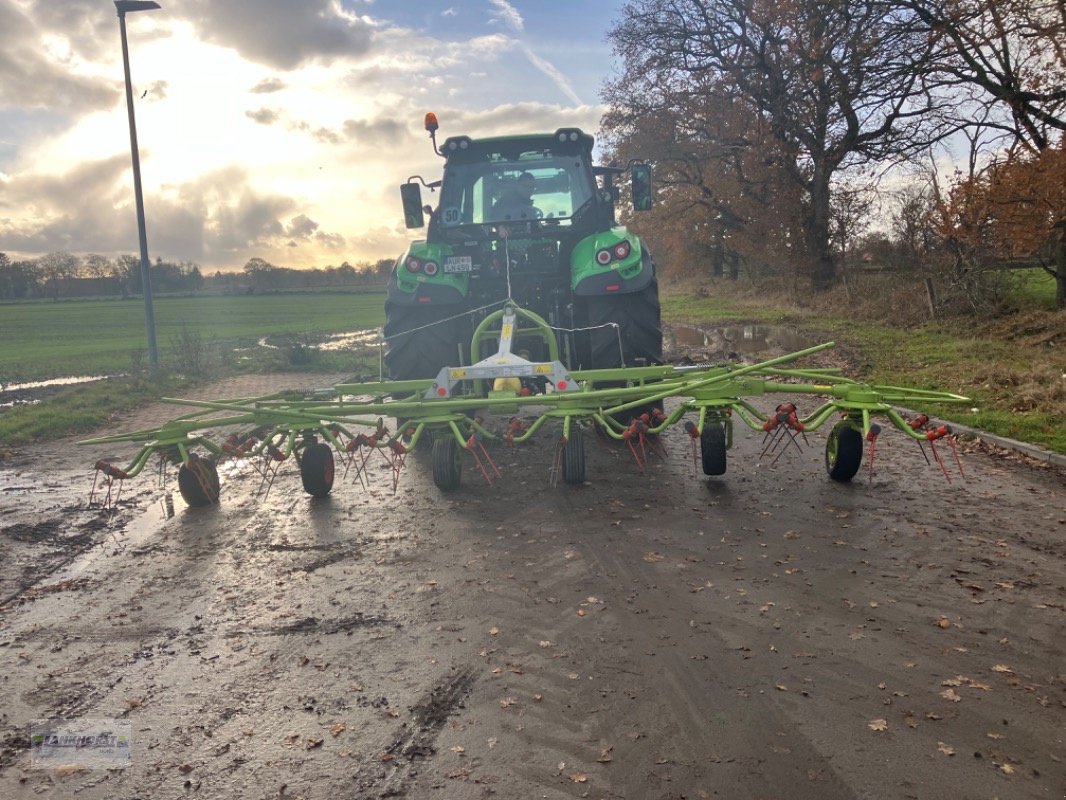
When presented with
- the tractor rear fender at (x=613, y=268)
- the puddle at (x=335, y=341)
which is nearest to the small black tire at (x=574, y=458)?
the tractor rear fender at (x=613, y=268)

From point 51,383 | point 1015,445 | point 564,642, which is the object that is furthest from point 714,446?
point 51,383

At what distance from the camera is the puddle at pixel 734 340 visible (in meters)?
15.7

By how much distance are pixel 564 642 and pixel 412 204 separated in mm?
5942

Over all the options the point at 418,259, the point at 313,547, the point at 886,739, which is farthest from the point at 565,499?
the point at 886,739

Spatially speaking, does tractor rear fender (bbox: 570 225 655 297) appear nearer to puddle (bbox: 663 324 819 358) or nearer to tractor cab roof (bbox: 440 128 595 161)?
Answer: tractor cab roof (bbox: 440 128 595 161)

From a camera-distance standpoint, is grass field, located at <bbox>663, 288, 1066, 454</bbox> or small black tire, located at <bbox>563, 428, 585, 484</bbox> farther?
grass field, located at <bbox>663, 288, 1066, 454</bbox>

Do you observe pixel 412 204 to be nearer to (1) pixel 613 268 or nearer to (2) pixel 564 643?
(1) pixel 613 268

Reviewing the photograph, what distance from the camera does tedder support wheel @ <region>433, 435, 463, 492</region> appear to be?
20.1 feet

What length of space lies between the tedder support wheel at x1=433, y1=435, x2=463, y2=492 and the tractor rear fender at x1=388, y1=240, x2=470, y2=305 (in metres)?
1.80

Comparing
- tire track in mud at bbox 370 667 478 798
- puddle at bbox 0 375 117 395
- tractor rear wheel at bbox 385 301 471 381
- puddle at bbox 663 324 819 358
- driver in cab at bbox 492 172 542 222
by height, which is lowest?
tire track in mud at bbox 370 667 478 798

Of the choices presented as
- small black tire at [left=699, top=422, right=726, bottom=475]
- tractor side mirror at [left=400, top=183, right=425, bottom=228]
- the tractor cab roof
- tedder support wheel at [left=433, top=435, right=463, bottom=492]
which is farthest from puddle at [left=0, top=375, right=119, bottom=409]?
small black tire at [left=699, top=422, right=726, bottom=475]

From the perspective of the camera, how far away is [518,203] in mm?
8266

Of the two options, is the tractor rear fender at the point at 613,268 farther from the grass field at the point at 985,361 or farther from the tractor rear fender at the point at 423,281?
the grass field at the point at 985,361

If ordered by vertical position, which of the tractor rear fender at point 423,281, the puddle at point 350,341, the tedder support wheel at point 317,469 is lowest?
the tedder support wheel at point 317,469
